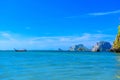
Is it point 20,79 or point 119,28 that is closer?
point 20,79

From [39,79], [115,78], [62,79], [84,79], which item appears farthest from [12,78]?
[115,78]

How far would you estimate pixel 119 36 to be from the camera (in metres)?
170

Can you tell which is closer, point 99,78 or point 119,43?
point 99,78

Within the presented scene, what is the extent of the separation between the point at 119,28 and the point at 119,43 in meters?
10.7

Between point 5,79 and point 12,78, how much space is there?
37.3 inches

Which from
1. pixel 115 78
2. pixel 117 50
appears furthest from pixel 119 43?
pixel 115 78

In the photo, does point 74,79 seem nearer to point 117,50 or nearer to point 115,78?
point 115,78

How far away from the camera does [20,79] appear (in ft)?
93.1

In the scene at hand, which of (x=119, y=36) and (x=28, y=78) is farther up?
(x=119, y=36)

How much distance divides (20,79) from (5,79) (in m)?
1.36

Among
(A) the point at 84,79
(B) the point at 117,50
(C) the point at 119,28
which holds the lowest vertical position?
(A) the point at 84,79

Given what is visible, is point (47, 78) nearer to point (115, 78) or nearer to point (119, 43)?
point (115, 78)

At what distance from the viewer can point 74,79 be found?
28.4 metres

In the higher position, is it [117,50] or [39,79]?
[117,50]
